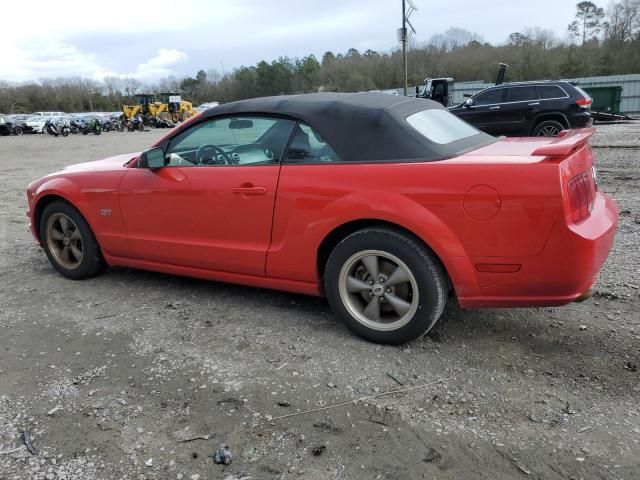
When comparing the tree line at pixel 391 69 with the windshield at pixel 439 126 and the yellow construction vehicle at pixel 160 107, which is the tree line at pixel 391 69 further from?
the windshield at pixel 439 126

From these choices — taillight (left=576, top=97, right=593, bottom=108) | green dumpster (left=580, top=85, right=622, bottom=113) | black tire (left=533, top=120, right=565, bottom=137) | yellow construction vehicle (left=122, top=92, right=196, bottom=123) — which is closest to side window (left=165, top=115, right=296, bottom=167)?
black tire (left=533, top=120, right=565, bottom=137)

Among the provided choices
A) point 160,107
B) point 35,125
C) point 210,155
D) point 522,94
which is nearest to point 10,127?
point 35,125

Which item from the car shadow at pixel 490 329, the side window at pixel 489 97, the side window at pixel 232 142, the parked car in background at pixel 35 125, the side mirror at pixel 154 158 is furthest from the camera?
the parked car in background at pixel 35 125

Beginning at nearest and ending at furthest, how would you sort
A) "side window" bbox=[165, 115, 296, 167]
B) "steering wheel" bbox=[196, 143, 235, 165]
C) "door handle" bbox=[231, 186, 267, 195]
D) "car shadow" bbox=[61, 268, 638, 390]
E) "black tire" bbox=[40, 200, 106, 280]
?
"car shadow" bbox=[61, 268, 638, 390]
"door handle" bbox=[231, 186, 267, 195]
"side window" bbox=[165, 115, 296, 167]
"steering wheel" bbox=[196, 143, 235, 165]
"black tire" bbox=[40, 200, 106, 280]

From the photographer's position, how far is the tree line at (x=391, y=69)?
48.7m

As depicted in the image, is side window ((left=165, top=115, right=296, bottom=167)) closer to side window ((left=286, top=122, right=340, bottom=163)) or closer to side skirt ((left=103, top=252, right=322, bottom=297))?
side window ((left=286, top=122, right=340, bottom=163))

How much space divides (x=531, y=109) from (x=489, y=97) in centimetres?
125

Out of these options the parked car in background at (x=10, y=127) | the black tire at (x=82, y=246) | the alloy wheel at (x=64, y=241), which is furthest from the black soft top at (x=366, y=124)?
the parked car in background at (x=10, y=127)

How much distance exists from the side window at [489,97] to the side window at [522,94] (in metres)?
0.27

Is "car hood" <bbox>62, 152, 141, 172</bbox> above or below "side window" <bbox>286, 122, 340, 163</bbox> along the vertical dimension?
below

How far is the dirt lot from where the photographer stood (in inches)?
90.2

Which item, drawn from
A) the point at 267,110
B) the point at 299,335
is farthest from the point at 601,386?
the point at 267,110

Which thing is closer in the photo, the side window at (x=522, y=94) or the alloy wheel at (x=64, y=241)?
the alloy wheel at (x=64, y=241)

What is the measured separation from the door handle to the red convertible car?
13 mm
